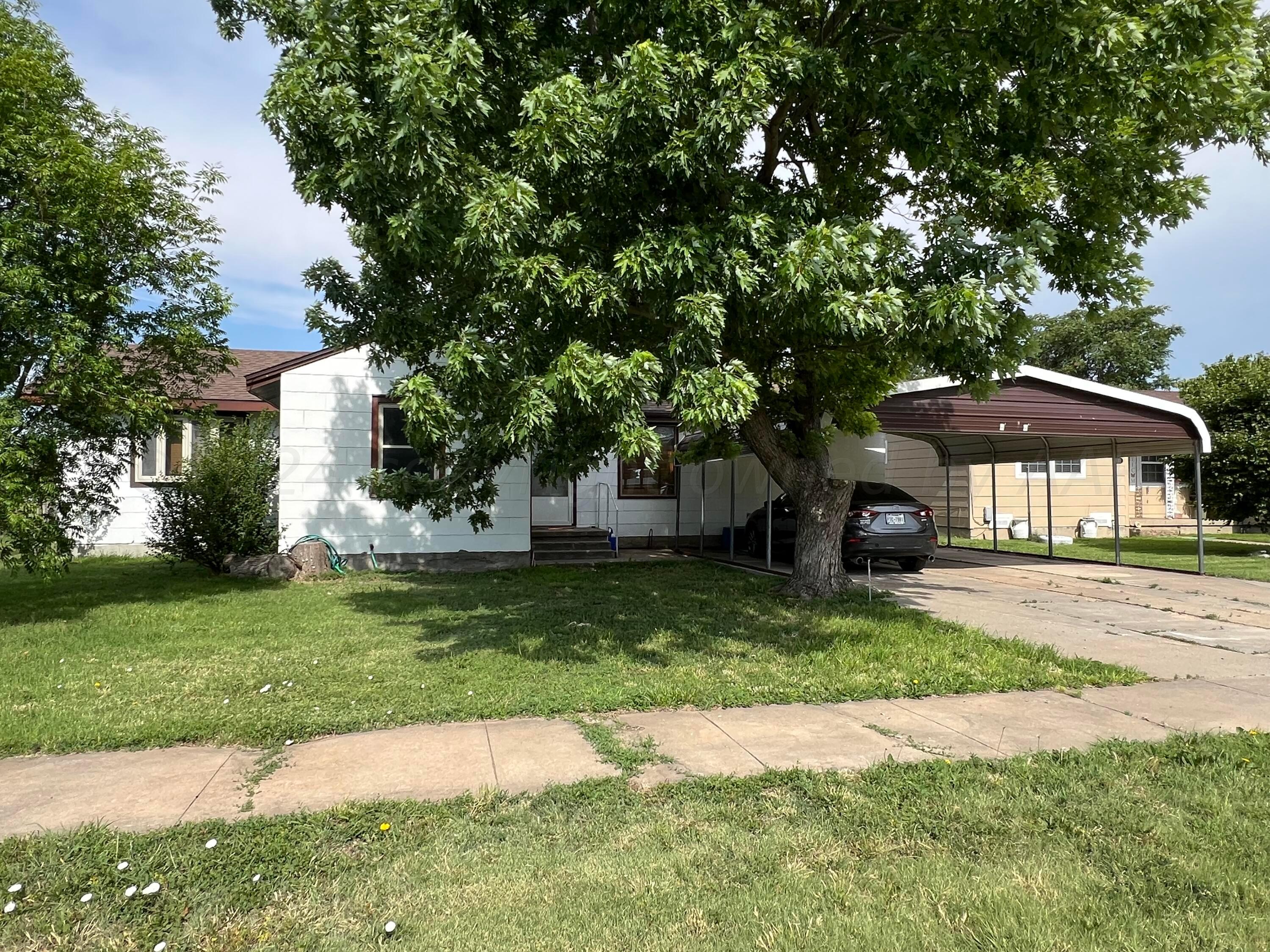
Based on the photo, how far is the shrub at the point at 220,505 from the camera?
12.5 m

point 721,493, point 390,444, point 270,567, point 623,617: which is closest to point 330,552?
point 270,567

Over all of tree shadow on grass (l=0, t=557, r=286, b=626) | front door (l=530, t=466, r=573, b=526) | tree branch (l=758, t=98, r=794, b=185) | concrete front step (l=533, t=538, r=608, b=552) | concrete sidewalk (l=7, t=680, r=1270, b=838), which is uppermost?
tree branch (l=758, t=98, r=794, b=185)

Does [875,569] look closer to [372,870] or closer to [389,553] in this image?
[389,553]

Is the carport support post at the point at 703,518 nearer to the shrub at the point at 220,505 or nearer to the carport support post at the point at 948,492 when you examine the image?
the carport support post at the point at 948,492

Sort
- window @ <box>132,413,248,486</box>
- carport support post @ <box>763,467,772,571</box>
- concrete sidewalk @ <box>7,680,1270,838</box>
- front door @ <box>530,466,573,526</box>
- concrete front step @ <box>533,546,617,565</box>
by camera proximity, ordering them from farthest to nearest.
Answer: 1. front door @ <box>530,466,573,526</box>
2. window @ <box>132,413,248,486</box>
3. concrete front step @ <box>533,546,617,565</box>
4. carport support post @ <box>763,467,772,571</box>
5. concrete sidewalk @ <box>7,680,1270,838</box>

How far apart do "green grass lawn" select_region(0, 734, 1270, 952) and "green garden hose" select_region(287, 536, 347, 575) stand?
967cm

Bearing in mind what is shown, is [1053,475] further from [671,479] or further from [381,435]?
[381,435]

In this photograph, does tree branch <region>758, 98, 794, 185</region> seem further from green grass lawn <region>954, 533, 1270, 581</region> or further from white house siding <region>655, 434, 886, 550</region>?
green grass lawn <region>954, 533, 1270, 581</region>

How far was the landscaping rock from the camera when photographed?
494 inches

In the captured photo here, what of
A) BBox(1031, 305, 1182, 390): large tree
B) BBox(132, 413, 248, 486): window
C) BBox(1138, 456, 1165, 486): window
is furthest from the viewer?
BBox(1031, 305, 1182, 390): large tree

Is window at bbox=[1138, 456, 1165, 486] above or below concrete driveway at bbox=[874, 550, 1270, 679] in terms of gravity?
above

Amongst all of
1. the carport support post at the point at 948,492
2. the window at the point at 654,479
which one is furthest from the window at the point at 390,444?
the carport support post at the point at 948,492

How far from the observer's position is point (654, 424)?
15930 mm

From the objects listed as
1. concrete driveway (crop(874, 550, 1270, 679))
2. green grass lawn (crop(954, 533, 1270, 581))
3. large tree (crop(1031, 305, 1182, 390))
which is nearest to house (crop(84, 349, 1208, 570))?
green grass lawn (crop(954, 533, 1270, 581))
